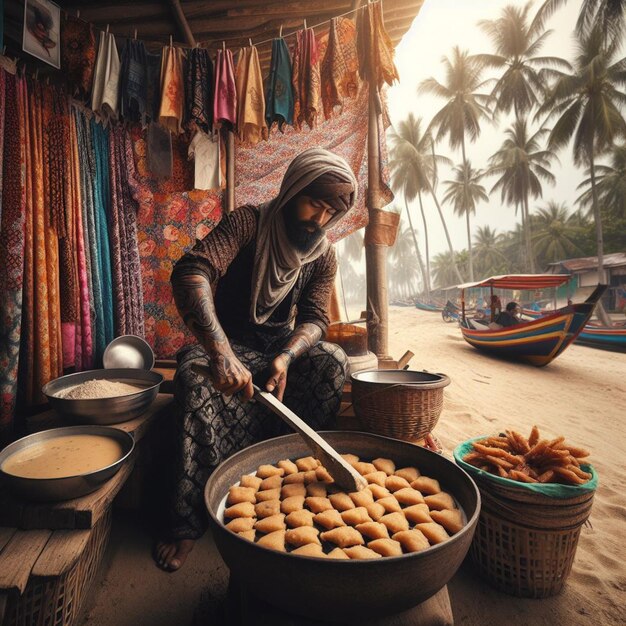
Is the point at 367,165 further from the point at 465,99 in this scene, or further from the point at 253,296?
the point at 465,99

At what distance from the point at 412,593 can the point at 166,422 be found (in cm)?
185

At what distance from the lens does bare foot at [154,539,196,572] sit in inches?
64.1

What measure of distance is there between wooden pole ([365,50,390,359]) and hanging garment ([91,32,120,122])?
238cm

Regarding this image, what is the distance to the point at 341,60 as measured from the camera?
3287mm

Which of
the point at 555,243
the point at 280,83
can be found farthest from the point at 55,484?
the point at 555,243

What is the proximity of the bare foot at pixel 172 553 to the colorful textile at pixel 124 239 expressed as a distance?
211 centimetres

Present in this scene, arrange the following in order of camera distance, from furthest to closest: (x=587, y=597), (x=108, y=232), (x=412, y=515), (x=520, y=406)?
1. (x=520, y=406)
2. (x=108, y=232)
3. (x=587, y=597)
4. (x=412, y=515)

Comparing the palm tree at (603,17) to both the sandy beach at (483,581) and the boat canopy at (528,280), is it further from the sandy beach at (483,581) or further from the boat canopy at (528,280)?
the sandy beach at (483,581)

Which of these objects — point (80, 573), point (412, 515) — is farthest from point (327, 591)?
point (80, 573)

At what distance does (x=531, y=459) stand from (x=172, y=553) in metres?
1.82

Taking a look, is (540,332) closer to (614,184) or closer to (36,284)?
(36,284)

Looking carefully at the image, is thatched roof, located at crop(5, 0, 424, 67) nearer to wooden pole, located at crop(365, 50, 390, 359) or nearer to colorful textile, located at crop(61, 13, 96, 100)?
colorful textile, located at crop(61, 13, 96, 100)

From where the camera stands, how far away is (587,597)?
1622mm

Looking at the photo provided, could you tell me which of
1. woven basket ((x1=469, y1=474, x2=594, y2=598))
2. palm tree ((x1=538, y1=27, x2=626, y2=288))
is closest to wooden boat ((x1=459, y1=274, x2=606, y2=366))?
woven basket ((x1=469, y1=474, x2=594, y2=598))
